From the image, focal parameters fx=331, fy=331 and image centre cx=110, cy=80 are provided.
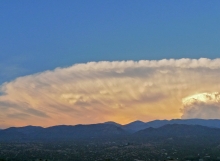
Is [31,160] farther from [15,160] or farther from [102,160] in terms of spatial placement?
[102,160]

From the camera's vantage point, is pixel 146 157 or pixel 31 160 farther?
pixel 146 157

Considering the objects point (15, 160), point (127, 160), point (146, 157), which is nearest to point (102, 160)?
point (127, 160)

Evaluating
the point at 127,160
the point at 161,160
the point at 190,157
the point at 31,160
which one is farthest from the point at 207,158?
the point at 31,160

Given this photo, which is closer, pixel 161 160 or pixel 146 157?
pixel 161 160

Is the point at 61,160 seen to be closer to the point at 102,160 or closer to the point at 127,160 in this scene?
the point at 102,160

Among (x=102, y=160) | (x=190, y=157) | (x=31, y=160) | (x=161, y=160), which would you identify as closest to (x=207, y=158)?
(x=190, y=157)

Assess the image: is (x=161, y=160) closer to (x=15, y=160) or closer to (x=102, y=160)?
(x=102, y=160)

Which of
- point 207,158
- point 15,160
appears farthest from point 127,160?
point 15,160
